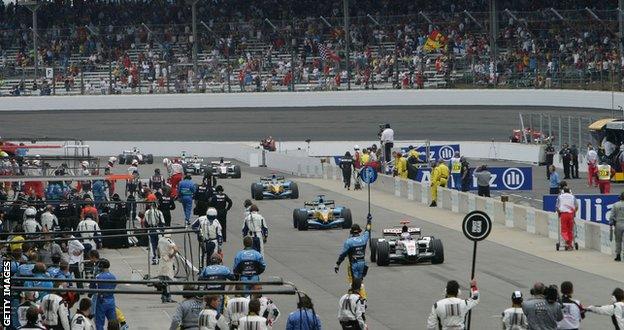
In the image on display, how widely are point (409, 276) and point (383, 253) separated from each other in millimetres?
1312

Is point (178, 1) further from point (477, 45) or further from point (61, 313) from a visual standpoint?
point (61, 313)

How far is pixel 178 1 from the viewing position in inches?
3056

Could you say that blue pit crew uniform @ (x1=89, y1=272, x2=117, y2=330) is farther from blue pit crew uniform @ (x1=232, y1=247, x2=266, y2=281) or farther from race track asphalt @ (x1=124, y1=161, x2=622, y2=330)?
race track asphalt @ (x1=124, y1=161, x2=622, y2=330)

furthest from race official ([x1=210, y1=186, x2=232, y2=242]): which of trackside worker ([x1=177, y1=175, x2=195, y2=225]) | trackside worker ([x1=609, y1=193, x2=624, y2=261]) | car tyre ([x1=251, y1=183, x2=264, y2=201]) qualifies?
car tyre ([x1=251, y1=183, x2=264, y2=201])

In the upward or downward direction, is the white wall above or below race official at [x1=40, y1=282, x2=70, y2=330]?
above

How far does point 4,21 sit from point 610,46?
3311 cm

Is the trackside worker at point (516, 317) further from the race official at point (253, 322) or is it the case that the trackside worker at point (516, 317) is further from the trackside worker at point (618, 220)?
the trackside worker at point (618, 220)

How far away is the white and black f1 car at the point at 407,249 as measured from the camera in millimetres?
27641

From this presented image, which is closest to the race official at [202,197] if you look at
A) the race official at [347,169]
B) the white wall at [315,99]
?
the race official at [347,169]

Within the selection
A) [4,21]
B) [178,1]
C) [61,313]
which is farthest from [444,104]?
[61,313]

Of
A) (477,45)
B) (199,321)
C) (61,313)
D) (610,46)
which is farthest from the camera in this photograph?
(477,45)

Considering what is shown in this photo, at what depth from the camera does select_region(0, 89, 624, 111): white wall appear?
61.0m

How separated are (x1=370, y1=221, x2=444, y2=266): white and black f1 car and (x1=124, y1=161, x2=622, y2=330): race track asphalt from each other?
184mm

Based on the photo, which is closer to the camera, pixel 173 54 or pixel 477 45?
pixel 477 45
